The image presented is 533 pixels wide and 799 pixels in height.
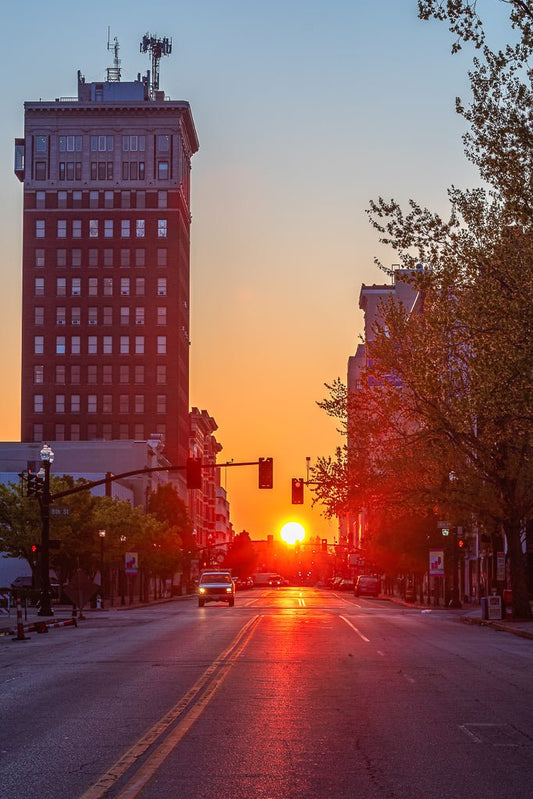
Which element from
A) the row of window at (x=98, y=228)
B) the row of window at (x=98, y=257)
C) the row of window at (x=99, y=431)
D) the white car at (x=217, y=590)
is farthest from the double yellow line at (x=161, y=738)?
the row of window at (x=98, y=228)

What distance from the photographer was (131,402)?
144m

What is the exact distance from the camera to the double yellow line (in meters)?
10.1

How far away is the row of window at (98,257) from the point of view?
5792 inches

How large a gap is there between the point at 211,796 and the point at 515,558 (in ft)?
124

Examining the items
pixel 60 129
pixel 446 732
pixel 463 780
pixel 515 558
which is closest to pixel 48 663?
pixel 446 732

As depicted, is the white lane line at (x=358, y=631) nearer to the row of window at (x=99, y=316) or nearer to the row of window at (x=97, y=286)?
the row of window at (x=99, y=316)

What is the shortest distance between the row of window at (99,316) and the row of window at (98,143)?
19.4 meters

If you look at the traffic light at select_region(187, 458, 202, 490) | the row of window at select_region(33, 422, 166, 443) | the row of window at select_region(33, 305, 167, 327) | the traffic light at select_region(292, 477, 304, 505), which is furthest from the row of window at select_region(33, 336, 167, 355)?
the traffic light at select_region(187, 458, 202, 490)

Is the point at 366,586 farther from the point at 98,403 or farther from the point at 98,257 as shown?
the point at 98,257

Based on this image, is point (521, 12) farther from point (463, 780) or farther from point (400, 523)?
point (400, 523)

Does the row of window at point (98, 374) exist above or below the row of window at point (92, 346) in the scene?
below

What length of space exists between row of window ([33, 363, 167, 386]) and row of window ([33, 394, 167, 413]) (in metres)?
1.59

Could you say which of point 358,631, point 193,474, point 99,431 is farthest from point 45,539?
point 99,431

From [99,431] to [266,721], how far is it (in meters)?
130
